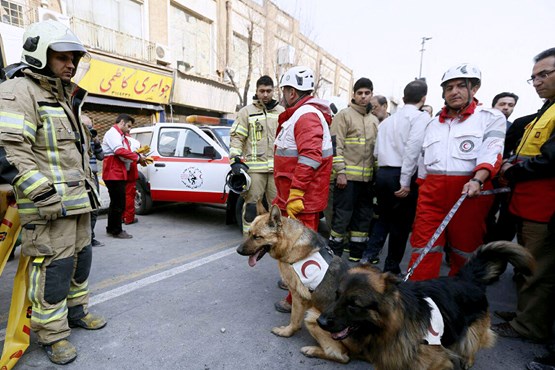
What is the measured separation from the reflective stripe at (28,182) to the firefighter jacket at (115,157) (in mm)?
3125

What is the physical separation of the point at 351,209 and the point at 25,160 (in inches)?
134

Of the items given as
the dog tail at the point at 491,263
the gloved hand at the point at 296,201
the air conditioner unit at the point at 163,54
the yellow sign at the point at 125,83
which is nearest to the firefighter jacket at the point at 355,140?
the gloved hand at the point at 296,201

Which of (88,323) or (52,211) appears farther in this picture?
(88,323)

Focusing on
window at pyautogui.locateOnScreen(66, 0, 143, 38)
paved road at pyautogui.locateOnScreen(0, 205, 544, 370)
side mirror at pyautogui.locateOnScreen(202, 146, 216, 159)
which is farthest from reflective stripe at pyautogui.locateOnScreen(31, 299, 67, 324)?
window at pyautogui.locateOnScreen(66, 0, 143, 38)

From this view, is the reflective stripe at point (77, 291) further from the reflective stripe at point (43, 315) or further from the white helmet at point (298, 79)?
the white helmet at point (298, 79)

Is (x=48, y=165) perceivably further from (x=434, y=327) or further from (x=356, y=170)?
(x=356, y=170)

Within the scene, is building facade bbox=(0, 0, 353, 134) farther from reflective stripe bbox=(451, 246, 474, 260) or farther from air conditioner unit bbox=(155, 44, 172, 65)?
reflective stripe bbox=(451, 246, 474, 260)

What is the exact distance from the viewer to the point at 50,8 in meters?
10.1

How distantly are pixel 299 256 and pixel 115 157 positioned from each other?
158 inches

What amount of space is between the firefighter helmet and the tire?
3.14 m

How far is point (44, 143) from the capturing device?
2143mm

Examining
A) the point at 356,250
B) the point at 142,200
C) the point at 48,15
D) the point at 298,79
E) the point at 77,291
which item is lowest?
the point at 356,250

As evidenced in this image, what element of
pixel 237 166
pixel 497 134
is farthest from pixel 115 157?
pixel 497 134

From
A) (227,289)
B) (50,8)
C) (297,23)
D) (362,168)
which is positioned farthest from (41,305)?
(297,23)
